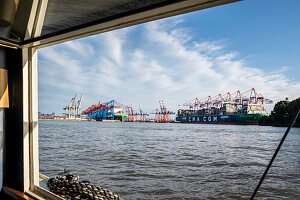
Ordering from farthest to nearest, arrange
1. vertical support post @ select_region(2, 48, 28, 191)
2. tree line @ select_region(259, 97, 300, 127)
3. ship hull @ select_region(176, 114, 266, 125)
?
ship hull @ select_region(176, 114, 266, 125), tree line @ select_region(259, 97, 300, 127), vertical support post @ select_region(2, 48, 28, 191)

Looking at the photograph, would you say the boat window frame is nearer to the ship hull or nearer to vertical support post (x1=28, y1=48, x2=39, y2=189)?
vertical support post (x1=28, y1=48, x2=39, y2=189)

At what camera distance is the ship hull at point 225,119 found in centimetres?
3691

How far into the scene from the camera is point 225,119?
1617 inches

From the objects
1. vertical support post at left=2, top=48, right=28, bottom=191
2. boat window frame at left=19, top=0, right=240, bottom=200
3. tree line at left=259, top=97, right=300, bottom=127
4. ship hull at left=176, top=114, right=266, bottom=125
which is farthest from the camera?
ship hull at left=176, top=114, right=266, bottom=125

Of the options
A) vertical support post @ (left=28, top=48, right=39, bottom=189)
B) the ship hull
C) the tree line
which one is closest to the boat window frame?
vertical support post @ (left=28, top=48, right=39, bottom=189)

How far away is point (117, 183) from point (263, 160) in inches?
287

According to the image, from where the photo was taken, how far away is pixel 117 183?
Answer: 4.35 meters

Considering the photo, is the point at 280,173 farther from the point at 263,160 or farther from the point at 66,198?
the point at 66,198

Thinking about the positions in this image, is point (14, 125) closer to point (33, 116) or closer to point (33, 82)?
point (33, 116)

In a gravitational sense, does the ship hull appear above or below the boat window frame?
below

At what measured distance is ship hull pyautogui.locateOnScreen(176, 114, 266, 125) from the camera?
36.9 m

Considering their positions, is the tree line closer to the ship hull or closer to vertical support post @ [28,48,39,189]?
the ship hull

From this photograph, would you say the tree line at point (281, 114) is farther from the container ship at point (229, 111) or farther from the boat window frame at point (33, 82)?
the boat window frame at point (33, 82)

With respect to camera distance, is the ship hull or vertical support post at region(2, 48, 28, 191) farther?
the ship hull
